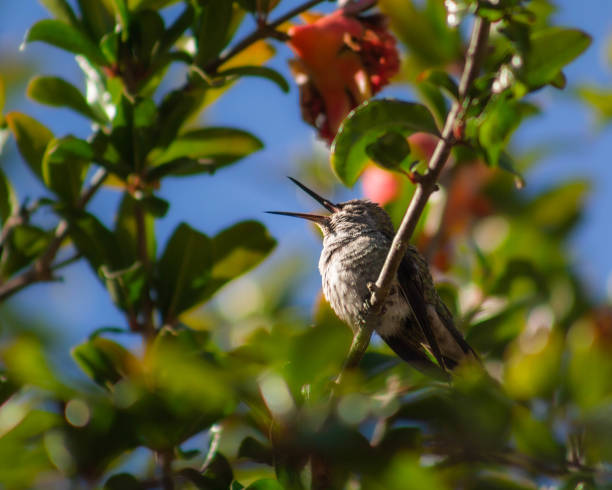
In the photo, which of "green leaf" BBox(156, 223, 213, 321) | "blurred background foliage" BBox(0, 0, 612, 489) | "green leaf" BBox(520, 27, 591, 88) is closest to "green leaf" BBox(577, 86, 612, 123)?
"blurred background foliage" BBox(0, 0, 612, 489)

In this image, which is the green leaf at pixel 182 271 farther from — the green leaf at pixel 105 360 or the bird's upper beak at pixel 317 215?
the bird's upper beak at pixel 317 215

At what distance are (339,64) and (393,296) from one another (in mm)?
1198

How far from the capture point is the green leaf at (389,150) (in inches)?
86.8

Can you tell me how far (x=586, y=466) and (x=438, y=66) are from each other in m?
2.65

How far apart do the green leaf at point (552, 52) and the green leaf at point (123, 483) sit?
1384 mm

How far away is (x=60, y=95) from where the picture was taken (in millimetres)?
2699

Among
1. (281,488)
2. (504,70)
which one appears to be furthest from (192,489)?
(504,70)

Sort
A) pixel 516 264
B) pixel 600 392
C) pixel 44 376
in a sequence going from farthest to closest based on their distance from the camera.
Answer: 1. pixel 516 264
2. pixel 600 392
3. pixel 44 376

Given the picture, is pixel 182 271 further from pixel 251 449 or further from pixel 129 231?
pixel 251 449

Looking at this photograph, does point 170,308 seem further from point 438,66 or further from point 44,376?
point 438,66

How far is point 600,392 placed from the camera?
1.40 meters

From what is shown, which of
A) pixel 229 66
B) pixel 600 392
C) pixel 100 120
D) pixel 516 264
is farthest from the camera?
pixel 516 264

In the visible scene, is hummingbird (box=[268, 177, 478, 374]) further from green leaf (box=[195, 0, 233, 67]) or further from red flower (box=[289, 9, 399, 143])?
green leaf (box=[195, 0, 233, 67])

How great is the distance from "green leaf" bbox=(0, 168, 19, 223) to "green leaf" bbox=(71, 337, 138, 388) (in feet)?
2.54
